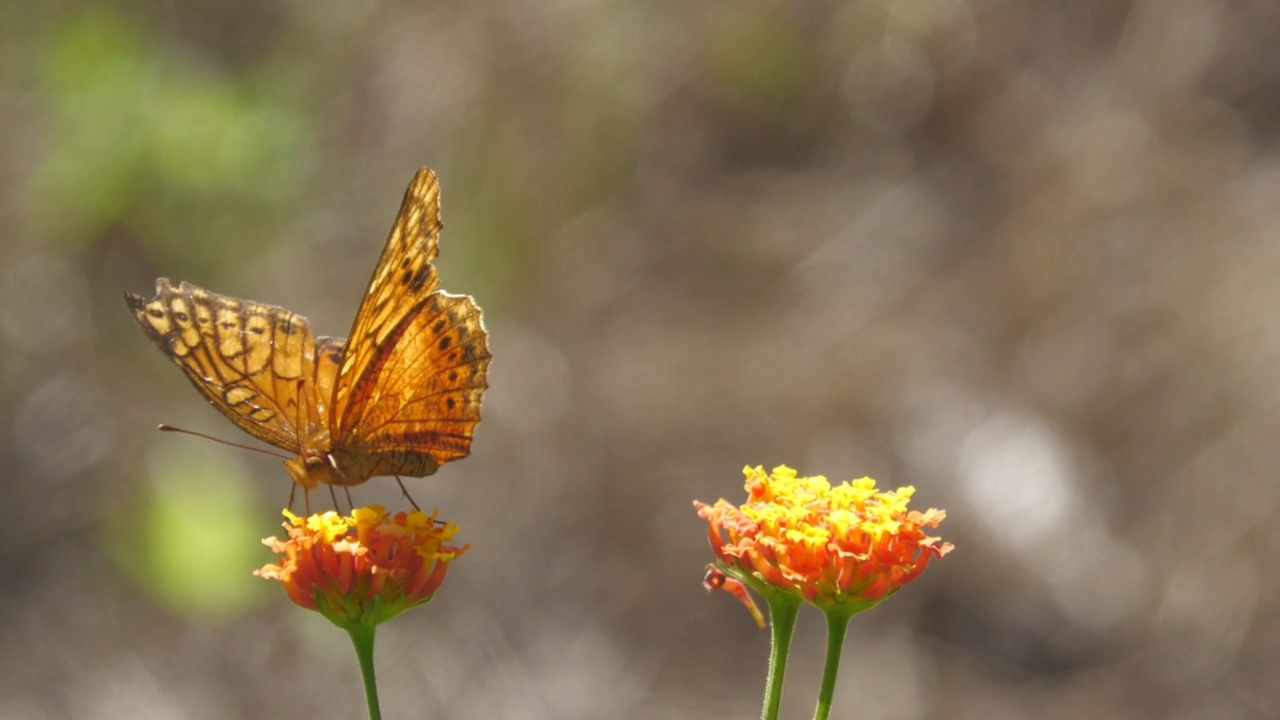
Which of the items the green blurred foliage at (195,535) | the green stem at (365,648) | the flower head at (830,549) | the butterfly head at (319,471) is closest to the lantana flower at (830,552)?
the flower head at (830,549)

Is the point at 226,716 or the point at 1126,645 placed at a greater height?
the point at 1126,645

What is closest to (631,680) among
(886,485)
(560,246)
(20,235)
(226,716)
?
(886,485)

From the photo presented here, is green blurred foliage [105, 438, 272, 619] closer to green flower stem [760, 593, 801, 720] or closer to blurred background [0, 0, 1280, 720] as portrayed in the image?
blurred background [0, 0, 1280, 720]

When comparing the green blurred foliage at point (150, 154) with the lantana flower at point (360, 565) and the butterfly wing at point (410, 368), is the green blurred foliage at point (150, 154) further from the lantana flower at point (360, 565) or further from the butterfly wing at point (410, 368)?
the lantana flower at point (360, 565)

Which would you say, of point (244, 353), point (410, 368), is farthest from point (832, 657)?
point (244, 353)

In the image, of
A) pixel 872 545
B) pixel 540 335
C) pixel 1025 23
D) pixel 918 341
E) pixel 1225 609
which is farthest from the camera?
pixel 1025 23

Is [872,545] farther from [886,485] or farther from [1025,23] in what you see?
[1025,23]

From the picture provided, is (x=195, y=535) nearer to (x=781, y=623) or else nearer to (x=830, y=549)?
(x=781, y=623)
